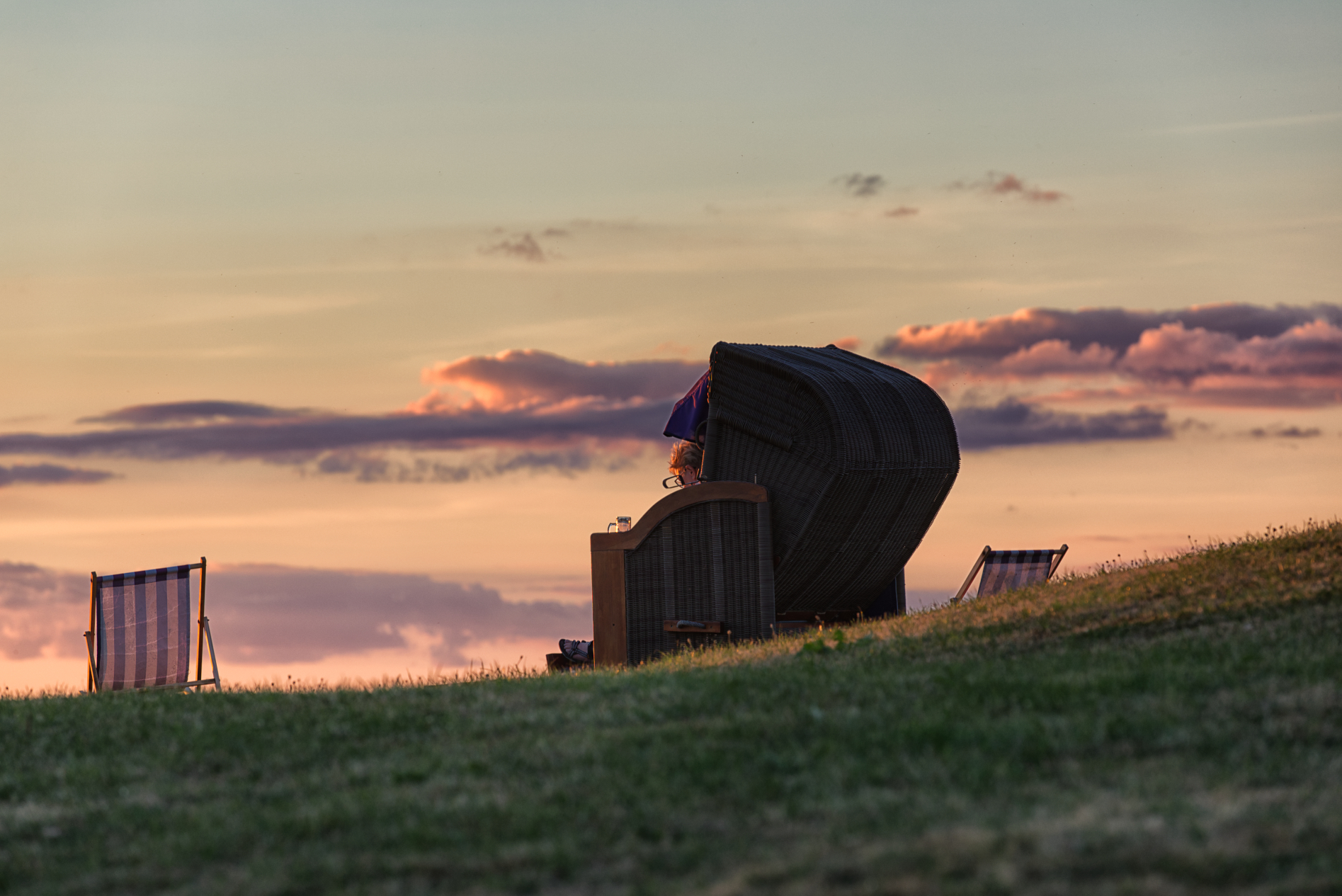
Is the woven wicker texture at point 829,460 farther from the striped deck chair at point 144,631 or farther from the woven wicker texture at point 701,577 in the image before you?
the striped deck chair at point 144,631

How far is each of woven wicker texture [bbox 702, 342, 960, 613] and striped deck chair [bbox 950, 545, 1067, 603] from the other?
2.74 ft

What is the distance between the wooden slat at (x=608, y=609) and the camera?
46.7 ft

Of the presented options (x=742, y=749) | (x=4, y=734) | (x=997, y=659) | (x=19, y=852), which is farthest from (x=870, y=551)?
(x=19, y=852)

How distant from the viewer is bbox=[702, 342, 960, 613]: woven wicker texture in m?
13.4

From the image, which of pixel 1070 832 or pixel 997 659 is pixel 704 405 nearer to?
pixel 997 659

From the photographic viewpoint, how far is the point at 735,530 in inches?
542

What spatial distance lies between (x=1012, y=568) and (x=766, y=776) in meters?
9.68

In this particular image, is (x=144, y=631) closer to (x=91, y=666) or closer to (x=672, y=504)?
(x=91, y=666)

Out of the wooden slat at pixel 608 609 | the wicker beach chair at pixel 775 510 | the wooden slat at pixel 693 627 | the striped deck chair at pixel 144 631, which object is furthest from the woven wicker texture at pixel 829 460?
the striped deck chair at pixel 144 631

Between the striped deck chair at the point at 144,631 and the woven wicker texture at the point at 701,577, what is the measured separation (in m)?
4.71

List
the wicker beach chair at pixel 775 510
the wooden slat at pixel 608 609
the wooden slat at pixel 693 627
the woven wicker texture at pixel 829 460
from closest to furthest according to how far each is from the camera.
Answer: the woven wicker texture at pixel 829 460 < the wicker beach chair at pixel 775 510 < the wooden slat at pixel 693 627 < the wooden slat at pixel 608 609

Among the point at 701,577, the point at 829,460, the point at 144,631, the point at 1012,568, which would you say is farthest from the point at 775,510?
the point at 144,631

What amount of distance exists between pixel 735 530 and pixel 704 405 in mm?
1909

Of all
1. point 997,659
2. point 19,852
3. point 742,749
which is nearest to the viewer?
point 19,852
